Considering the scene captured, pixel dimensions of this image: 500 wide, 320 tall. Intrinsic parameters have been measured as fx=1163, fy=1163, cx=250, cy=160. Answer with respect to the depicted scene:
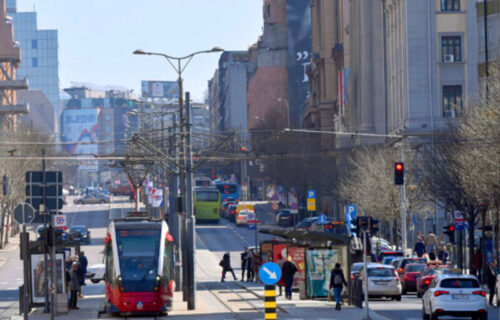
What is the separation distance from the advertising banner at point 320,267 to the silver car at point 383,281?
210 cm

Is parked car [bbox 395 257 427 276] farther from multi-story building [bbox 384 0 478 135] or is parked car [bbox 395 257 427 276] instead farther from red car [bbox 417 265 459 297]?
multi-story building [bbox 384 0 478 135]

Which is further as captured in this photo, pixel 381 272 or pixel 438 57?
pixel 438 57

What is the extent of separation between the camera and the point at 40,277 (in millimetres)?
37406

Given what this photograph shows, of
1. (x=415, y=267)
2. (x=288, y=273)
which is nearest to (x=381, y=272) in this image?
(x=288, y=273)

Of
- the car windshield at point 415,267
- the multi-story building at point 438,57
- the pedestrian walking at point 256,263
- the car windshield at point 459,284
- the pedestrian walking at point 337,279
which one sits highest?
the multi-story building at point 438,57

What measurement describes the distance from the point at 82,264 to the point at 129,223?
16.3m

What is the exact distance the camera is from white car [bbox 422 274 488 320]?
30.2 m

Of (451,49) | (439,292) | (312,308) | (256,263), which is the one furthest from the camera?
(451,49)

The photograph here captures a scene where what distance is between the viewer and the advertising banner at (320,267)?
1550 inches

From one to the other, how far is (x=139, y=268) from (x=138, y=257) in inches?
14.0

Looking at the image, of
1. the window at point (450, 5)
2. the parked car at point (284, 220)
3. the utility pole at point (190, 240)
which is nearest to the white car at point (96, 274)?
the utility pole at point (190, 240)

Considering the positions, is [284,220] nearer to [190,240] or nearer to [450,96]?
[450,96]

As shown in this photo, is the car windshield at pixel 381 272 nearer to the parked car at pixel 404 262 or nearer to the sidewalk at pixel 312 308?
the sidewalk at pixel 312 308

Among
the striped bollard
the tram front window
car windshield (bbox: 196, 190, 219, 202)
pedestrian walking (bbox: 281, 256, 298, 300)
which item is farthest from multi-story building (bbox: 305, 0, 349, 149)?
the striped bollard
